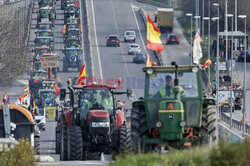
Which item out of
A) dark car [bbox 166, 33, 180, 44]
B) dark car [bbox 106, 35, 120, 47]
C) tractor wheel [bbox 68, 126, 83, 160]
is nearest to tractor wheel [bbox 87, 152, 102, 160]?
tractor wheel [bbox 68, 126, 83, 160]

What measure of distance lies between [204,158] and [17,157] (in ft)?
Answer: 23.7

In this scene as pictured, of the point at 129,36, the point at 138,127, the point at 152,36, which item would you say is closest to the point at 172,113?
the point at 138,127

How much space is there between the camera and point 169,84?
19.1 meters

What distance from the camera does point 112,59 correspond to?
85250 mm

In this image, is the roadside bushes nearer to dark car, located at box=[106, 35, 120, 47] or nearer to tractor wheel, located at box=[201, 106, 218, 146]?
tractor wheel, located at box=[201, 106, 218, 146]

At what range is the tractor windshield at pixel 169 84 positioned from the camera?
19.1m

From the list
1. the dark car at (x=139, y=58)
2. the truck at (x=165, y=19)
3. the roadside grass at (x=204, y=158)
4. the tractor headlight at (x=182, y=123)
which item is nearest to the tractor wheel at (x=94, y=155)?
the tractor headlight at (x=182, y=123)

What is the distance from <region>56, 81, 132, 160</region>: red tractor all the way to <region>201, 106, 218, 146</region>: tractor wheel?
2.15m

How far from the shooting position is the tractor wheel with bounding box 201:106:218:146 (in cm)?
1880

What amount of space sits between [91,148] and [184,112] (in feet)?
14.6

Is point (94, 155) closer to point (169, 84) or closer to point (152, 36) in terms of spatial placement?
point (152, 36)

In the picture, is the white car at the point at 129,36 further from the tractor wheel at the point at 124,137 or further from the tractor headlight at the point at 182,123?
the tractor headlight at the point at 182,123

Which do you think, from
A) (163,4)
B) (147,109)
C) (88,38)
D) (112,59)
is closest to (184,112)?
(147,109)

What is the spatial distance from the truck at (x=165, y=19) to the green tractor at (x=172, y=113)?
80.6 meters
